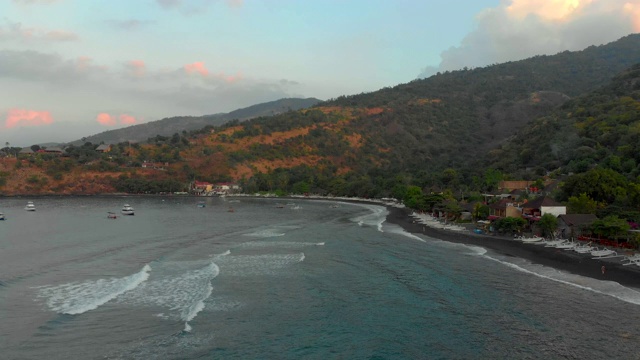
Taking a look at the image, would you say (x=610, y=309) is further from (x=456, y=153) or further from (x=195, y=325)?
(x=456, y=153)

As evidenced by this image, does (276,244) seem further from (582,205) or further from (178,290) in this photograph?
(582,205)

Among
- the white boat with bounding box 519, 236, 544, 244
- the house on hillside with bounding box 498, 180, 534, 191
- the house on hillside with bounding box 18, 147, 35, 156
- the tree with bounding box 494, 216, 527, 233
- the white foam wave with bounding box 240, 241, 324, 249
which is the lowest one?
the white foam wave with bounding box 240, 241, 324, 249

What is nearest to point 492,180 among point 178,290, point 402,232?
point 402,232

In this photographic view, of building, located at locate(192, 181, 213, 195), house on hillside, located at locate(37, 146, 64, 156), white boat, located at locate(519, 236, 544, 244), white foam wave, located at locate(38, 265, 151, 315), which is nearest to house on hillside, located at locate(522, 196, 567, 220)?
white boat, located at locate(519, 236, 544, 244)

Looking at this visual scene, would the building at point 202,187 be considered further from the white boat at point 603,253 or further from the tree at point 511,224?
the white boat at point 603,253

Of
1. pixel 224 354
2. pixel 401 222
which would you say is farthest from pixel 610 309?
pixel 401 222

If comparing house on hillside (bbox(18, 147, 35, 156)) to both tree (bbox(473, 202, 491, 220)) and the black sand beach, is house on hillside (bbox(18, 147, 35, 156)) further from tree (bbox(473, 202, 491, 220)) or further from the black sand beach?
the black sand beach

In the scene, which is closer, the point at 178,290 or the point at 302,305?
the point at 302,305
